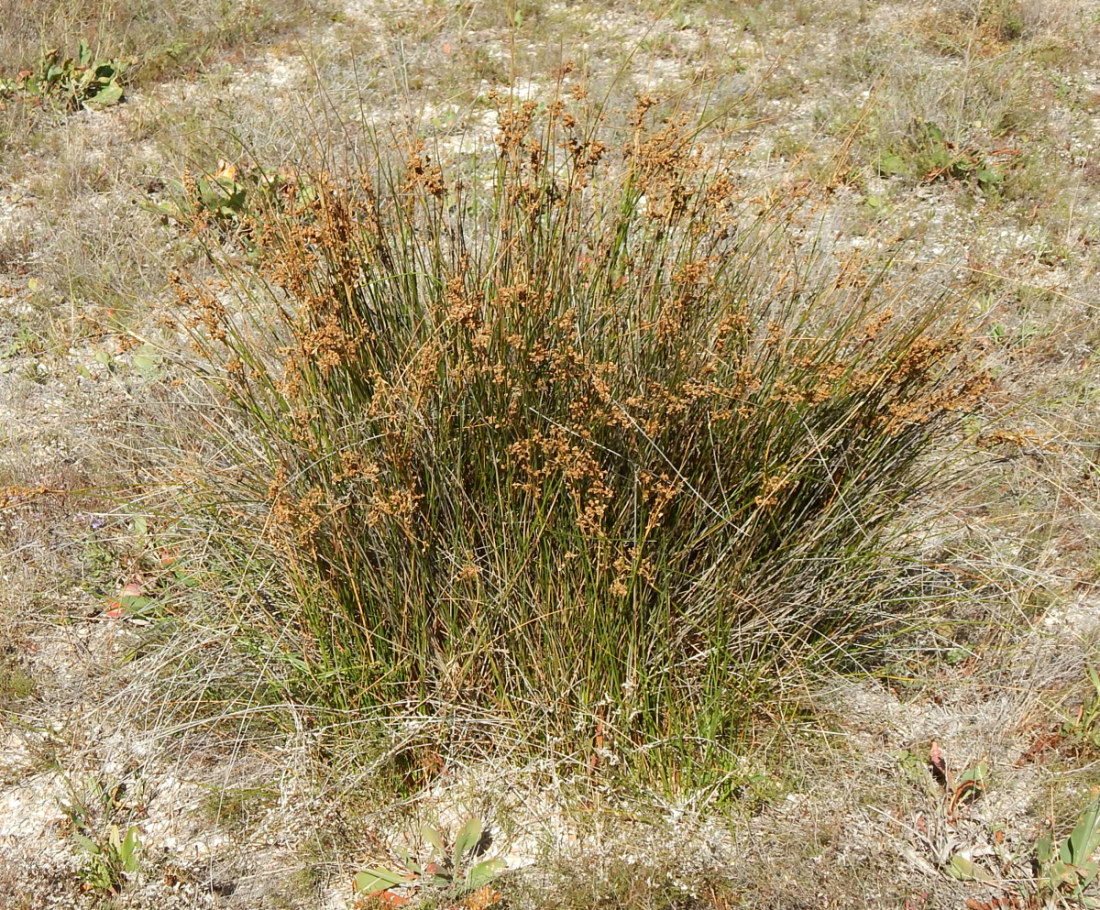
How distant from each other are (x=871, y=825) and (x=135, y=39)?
6.10m

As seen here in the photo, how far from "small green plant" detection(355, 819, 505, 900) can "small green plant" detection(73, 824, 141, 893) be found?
0.54 metres

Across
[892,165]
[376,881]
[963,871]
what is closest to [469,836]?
[376,881]

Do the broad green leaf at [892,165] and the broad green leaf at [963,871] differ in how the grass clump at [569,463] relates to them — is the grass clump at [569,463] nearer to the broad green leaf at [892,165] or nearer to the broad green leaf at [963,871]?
the broad green leaf at [963,871]

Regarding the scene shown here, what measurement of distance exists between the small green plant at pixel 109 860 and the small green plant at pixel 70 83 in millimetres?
4589

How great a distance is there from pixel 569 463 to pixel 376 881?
1.01m

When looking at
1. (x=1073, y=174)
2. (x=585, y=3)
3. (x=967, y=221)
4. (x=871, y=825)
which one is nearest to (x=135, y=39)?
(x=585, y=3)

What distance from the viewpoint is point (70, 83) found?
5.41 metres

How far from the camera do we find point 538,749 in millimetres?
2312

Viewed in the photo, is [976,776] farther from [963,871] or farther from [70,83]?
[70,83]

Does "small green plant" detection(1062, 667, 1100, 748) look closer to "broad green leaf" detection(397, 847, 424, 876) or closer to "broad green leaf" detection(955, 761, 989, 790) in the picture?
"broad green leaf" detection(955, 761, 989, 790)

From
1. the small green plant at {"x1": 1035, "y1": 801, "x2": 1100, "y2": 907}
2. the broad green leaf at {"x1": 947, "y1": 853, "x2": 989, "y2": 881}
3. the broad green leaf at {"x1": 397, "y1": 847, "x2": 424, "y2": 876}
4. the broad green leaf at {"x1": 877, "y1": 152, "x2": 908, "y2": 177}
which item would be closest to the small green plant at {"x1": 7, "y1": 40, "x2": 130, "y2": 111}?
the broad green leaf at {"x1": 877, "y1": 152, "x2": 908, "y2": 177}

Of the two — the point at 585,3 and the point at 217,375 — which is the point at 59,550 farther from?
the point at 585,3

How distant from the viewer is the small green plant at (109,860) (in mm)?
2166

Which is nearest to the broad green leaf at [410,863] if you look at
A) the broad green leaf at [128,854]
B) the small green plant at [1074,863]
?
the broad green leaf at [128,854]
